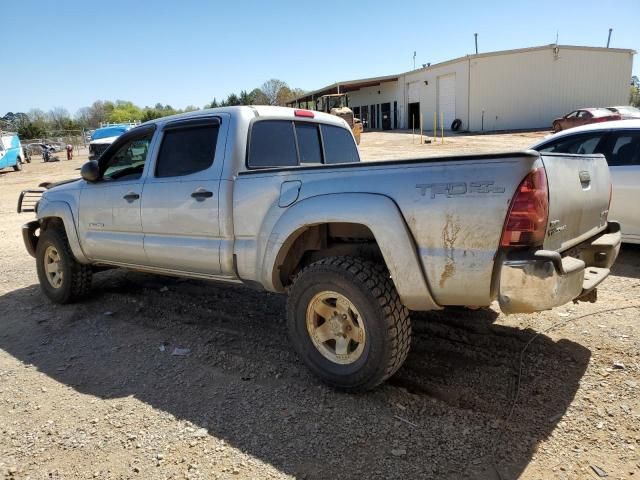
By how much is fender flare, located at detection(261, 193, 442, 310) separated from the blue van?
30.2 metres

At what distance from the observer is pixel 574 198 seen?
10.1 ft

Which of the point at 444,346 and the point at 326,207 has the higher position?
the point at 326,207

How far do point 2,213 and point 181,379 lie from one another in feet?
42.0

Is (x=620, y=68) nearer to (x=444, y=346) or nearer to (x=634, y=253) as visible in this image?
(x=634, y=253)

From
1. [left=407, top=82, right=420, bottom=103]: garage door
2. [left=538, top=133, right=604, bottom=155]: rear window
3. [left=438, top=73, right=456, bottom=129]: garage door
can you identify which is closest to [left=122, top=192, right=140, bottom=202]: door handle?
[left=538, top=133, right=604, bottom=155]: rear window

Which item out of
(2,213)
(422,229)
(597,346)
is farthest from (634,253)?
(2,213)

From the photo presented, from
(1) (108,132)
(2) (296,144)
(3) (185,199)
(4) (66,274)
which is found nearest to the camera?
(3) (185,199)

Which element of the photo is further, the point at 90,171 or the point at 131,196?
the point at 90,171

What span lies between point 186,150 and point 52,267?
2.62m

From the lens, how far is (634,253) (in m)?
6.23

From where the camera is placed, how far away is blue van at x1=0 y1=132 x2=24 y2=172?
→ 2770cm

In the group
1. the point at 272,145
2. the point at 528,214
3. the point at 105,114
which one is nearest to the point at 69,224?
the point at 272,145

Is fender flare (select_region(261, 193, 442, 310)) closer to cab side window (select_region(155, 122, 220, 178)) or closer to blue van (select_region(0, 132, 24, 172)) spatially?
cab side window (select_region(155, 122, 220, 178))

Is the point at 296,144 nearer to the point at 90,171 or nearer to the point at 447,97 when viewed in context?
the point at 90,171
